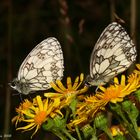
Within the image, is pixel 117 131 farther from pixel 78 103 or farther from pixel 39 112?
pixel 39 112

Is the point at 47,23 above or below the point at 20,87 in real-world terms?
above

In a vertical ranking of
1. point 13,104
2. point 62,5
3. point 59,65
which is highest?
point 62,5

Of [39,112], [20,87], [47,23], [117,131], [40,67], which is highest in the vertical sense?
[47,23]

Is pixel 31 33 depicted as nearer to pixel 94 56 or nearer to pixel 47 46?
pixel 47 46

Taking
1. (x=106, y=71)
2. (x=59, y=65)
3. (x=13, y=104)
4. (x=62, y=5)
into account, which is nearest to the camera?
(x=106, y=71)

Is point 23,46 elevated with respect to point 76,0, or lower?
lower

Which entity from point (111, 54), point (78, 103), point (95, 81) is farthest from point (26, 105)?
point (111, 54)

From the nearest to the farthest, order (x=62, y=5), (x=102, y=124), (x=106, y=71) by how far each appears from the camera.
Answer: (x=102, y=124), (x=106, y=71), (x=62, y=5)

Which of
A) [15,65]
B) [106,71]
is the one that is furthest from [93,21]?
[106,71]

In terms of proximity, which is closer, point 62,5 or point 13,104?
point 62,5
